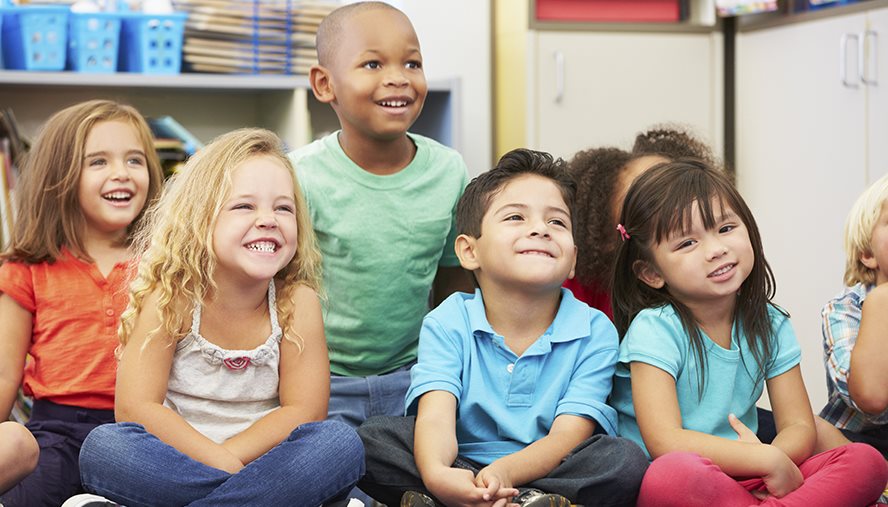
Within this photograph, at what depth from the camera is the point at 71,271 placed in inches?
68.8

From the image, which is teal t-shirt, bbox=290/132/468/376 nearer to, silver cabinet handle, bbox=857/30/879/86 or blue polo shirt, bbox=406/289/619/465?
blue polo shirt, bbox=406/289/619/465

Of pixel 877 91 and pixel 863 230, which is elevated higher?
pixel 877 91

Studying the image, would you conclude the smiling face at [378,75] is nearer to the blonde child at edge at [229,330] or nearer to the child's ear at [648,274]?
the blonde child at edge at [229,330]

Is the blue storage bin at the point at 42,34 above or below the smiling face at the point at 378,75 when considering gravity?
above

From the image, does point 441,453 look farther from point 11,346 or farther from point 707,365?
point 11,346

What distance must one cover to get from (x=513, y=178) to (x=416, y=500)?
51cm

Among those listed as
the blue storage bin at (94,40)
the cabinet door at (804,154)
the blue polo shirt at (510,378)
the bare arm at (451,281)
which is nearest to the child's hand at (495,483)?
the blue polo shirt at (510,378)

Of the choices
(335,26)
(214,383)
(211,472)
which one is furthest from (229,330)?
(335,26)

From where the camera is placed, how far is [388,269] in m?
1.83

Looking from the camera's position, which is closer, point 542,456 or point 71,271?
point 542,456

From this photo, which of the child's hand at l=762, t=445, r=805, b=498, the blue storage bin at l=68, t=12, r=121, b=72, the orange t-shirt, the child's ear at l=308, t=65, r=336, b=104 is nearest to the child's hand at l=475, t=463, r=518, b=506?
the child's hand at l=762, t=445, r=805, b=498

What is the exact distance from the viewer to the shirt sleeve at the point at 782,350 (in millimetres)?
1568

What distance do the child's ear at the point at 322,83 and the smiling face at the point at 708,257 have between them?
0.64 m

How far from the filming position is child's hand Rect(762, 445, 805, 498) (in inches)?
55.1
